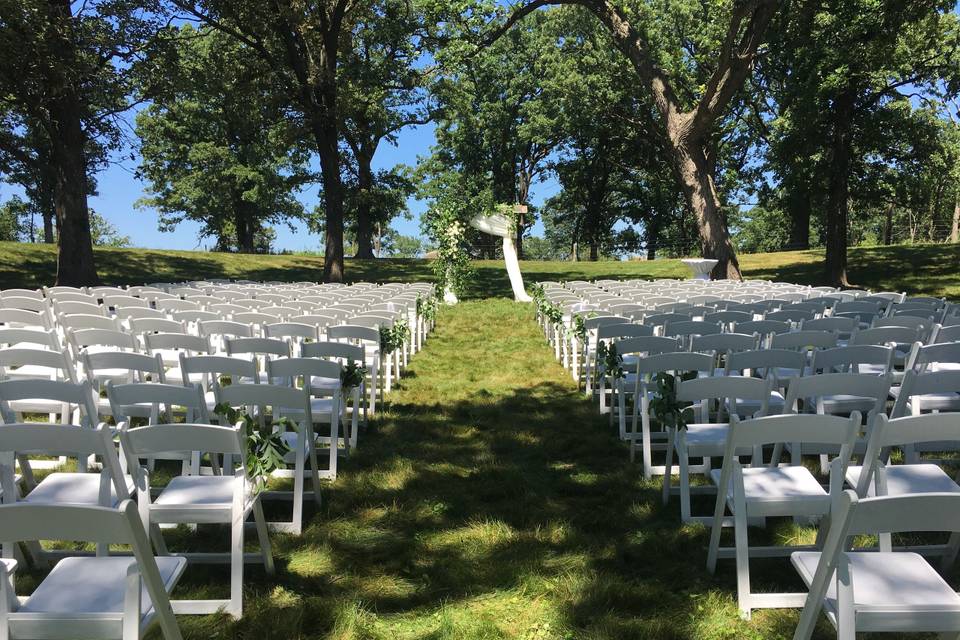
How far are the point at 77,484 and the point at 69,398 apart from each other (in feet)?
1.67

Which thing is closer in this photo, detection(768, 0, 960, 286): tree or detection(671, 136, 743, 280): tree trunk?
detection(768, 0, 960, 286): tree

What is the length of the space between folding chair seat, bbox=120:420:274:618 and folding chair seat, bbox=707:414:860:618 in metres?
2.20

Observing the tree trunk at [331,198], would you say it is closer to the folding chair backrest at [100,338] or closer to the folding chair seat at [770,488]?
the folding chair backrest at [100,338]

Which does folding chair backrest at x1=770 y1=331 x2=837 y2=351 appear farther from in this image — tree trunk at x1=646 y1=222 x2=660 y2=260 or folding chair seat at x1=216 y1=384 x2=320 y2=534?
tree trunk at x1=646 y1=222 x2=660 y2=260

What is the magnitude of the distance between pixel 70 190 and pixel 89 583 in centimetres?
1681

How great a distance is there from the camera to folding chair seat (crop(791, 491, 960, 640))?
1687 mm

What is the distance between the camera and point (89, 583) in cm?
217

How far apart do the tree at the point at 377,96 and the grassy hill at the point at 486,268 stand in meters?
4.76

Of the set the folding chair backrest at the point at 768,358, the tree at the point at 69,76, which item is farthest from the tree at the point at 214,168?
the folding chair backrest at the point at 768,358

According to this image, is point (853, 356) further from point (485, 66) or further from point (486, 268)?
point (485, 66)

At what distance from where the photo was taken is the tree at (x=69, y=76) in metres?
12.9

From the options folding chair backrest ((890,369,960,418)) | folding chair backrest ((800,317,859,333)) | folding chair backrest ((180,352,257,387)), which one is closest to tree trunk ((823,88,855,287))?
folding chair backrest ((800,317,859,333))

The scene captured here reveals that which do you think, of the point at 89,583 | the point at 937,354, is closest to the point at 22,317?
the point at 89,583

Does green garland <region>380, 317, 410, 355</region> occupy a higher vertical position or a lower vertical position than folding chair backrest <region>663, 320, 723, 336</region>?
lower
